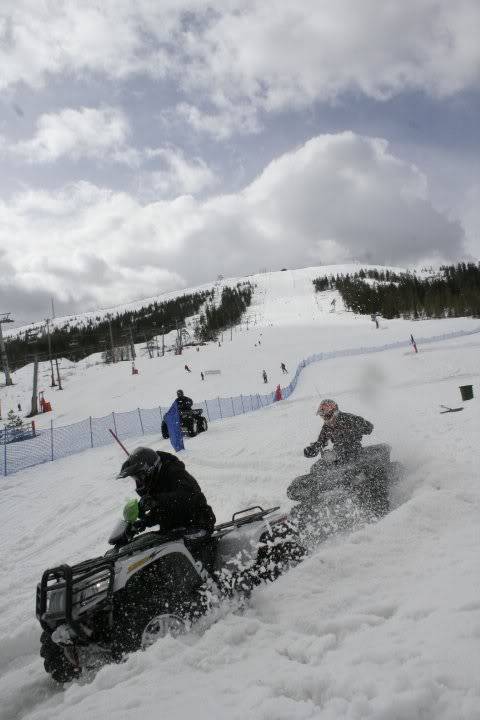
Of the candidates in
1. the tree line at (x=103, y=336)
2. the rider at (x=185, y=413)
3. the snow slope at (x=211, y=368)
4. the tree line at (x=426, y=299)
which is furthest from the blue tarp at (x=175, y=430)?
the tree line at (x=426, y=299)

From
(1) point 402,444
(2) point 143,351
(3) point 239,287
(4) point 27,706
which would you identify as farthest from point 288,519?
(3) point 239,287

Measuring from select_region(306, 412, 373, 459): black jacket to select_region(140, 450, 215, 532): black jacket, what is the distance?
3032 millimetres

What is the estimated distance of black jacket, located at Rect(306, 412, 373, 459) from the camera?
6.82 meters

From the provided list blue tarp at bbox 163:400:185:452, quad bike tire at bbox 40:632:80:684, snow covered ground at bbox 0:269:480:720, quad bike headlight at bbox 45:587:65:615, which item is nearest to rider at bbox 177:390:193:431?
blue tarp at bbox 163:400:185:452

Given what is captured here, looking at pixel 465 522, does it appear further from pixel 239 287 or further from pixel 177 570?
pixel 239 287

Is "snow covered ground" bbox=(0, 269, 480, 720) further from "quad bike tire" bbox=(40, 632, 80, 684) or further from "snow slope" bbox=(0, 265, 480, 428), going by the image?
"snow slope" bbox=(0, 265, 480, 428)

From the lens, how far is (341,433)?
6.93m

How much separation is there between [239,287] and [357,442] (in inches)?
7117

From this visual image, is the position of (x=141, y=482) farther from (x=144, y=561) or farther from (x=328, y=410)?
(x=328, y=410)

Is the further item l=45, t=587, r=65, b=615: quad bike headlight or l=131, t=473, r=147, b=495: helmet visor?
l=131, t=473, r=147, b=495: helmet visor

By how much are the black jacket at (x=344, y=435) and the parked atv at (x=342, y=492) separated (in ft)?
0.47

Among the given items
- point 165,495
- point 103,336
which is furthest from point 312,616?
point 103,336

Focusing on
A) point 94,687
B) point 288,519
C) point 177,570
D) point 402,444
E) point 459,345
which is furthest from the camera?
point 459,345

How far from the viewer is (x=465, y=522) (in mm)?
4387
